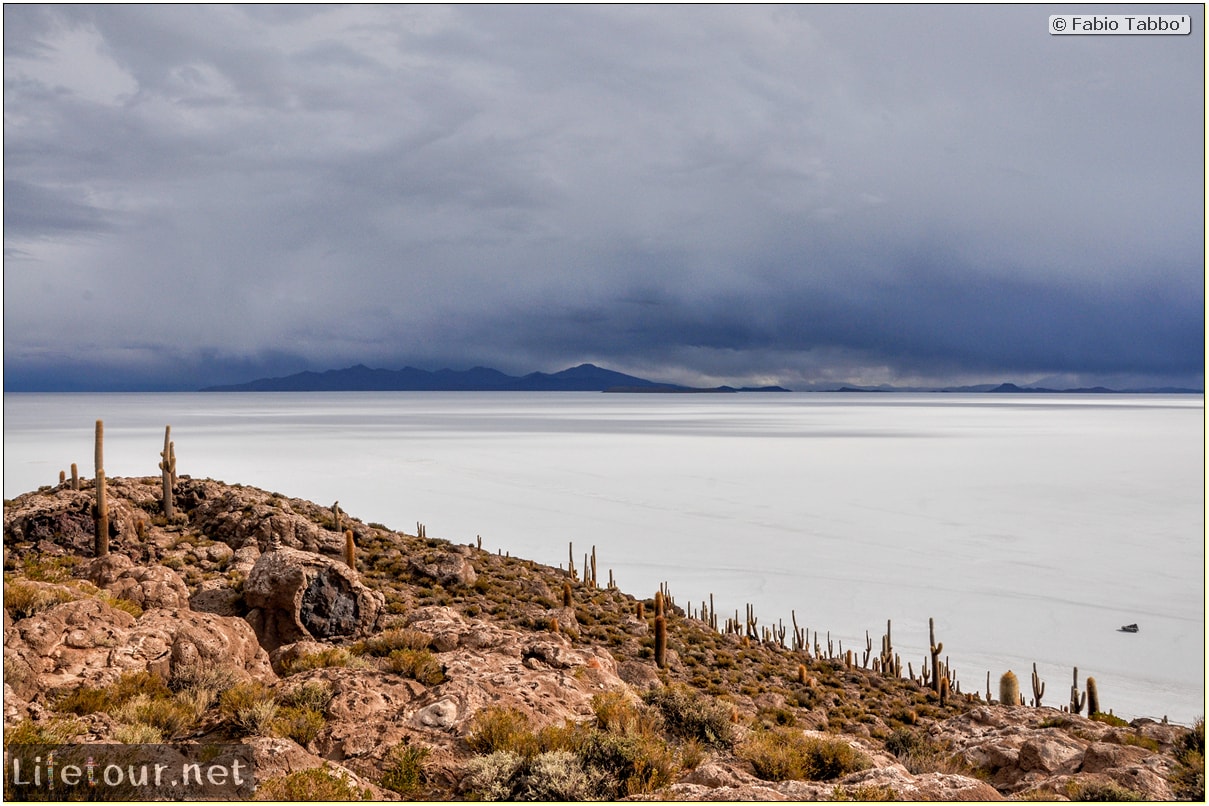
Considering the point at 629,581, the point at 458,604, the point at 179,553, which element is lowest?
the point at 629,581

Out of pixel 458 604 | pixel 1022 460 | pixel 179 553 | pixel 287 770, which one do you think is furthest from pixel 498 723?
pixel 1022 460

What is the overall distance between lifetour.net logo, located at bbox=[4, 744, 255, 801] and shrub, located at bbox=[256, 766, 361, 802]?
20 centimetres

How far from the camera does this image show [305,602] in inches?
541

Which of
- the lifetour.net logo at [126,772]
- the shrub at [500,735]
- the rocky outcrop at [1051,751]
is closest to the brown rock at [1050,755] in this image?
the rocky outcrop at [1051,751]

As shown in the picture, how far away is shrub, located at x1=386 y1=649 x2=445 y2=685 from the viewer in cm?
1101

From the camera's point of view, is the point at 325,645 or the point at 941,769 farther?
the point at 325,645

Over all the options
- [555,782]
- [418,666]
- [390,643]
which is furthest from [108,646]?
[555,782]

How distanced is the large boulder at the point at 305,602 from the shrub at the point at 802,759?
8.16 m

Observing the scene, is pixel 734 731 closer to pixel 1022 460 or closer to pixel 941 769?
pixel 941 769

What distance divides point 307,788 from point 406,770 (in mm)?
1136

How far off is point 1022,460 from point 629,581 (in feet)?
229

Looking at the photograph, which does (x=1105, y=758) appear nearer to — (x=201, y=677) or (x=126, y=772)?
(x=126, y=772)

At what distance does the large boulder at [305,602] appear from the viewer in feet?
44.8

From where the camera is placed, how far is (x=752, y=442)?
117562 mm
